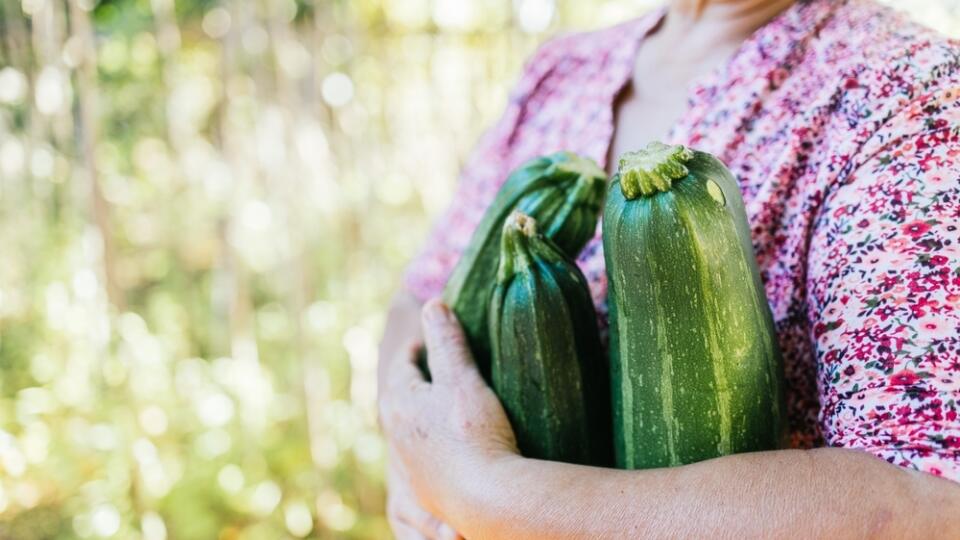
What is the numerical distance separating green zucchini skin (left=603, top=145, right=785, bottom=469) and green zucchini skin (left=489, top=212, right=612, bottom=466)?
12cm

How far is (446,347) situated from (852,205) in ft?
1.91

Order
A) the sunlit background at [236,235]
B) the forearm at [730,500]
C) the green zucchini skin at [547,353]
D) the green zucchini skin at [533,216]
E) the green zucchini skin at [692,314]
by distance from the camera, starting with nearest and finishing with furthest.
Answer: the forearm at [730,500], the green zucchini skin at [692,314], the green zucchini skin at [547,353], the green zucchini skin at [533,216], the sunlit background at [236,235]

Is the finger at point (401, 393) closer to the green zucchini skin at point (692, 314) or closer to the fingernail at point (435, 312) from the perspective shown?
the fingernail at point (435, 312)

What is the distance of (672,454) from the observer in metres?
0.95

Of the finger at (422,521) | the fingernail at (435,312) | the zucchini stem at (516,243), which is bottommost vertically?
the finger at (422,521)

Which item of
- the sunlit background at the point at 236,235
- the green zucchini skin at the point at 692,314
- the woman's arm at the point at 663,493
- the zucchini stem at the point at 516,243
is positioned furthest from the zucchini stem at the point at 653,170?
the sunlit background at the point at 236,235

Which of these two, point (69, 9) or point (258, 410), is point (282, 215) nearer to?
point (258, 410)

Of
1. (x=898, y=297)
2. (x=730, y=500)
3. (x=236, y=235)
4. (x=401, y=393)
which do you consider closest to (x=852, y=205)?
(x=898, y=297)

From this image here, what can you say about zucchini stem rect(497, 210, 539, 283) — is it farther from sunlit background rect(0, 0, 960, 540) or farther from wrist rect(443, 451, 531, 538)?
sunlit background rect(0, 0, 960, 540)

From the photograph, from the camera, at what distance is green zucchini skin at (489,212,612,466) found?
3.45 ft

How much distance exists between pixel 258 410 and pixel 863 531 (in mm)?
2436

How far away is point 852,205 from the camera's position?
3.00ft

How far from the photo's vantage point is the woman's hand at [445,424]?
100 cm

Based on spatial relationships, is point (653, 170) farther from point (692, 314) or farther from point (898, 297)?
point (898, 297)
